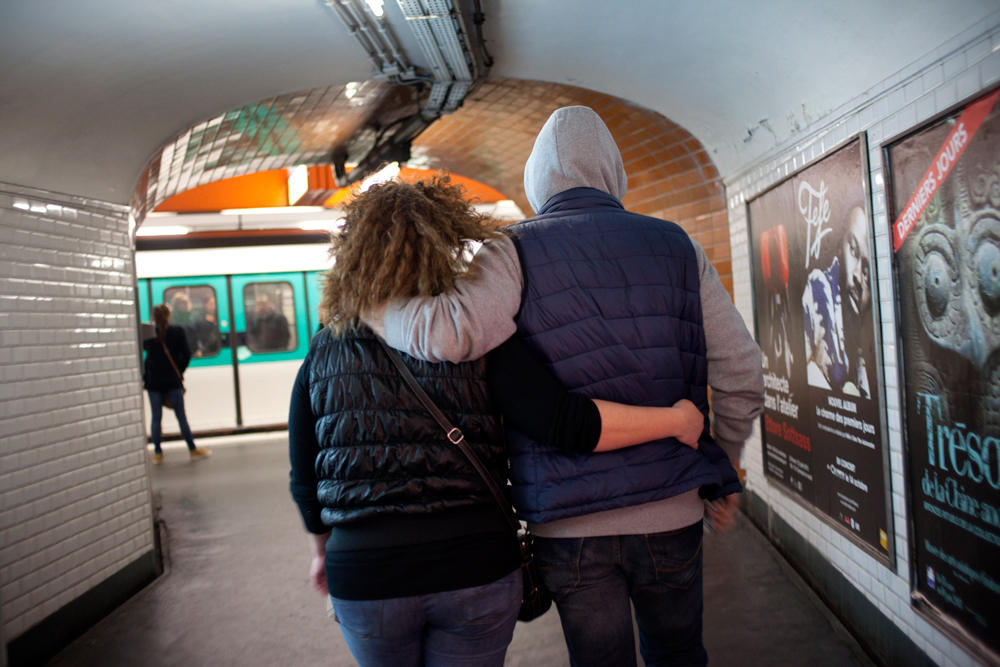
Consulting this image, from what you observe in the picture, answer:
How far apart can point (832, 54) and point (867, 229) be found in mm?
712

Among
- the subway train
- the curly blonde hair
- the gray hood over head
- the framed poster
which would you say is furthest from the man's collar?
the subway train

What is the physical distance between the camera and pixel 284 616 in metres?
3.60

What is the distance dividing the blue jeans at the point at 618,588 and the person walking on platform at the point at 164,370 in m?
7.66

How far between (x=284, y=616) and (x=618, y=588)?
285 cm

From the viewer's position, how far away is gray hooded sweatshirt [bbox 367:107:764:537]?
4.01 feet

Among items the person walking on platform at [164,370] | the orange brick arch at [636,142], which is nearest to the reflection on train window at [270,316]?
the person walking on platform at [164,370]

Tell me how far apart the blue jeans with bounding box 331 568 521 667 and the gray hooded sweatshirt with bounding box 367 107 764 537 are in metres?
0.19

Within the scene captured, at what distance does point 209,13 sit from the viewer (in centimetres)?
293

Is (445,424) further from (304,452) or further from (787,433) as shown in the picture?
(787,433)

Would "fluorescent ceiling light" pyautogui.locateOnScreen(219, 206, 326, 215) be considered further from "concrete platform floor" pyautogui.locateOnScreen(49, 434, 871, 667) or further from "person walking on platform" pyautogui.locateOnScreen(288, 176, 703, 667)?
"person walking on platform" pyautogui.locateOnScreen(288, 176, 703, 667)

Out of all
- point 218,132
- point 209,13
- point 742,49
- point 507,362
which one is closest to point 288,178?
point 218,132

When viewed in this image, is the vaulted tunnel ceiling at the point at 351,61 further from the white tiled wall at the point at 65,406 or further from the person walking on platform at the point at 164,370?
the person walking on platform at the point at 164,370

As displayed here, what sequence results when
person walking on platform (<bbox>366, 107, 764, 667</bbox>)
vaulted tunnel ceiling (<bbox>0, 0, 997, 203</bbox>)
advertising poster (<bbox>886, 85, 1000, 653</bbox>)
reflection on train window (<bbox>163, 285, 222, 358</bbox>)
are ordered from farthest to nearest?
1. reflection on train window (<bbox>163, 285, 222, 358</bbox>)
2. vaulted tunnel ceiling (<bbox>0, 0, 997, 203</bbox>)
3. advertising poster (<bbox>886, 85, 1000, 653</bbox>)
4. person walking on platform (<bbox>366, 107, 764, 667</bbox>)

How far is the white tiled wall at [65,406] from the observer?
3.10 meters
